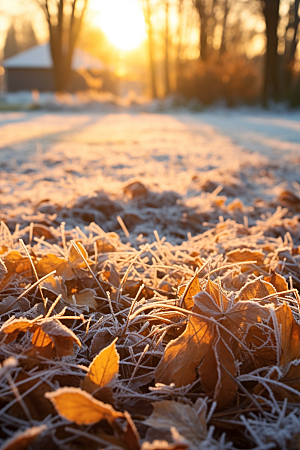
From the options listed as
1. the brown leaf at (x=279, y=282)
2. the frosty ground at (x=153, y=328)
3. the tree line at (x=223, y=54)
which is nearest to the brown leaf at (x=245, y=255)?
the frosty ground at (x=153, y=328)

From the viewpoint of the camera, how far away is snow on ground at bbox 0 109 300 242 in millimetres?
1859

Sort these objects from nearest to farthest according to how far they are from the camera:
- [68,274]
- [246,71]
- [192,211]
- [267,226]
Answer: [68,274], [267,226], [192,211], [246,71]

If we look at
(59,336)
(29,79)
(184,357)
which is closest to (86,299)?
(59,336)

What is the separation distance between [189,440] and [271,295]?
0.38 metres

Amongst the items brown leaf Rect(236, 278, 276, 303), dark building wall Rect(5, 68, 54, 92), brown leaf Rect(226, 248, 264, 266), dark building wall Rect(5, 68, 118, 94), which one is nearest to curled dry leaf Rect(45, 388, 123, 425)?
brown leaf Rect(236, 278, 276, 303)

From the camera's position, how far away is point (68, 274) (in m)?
1.06

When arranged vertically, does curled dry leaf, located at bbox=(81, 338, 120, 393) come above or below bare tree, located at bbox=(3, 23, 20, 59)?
below

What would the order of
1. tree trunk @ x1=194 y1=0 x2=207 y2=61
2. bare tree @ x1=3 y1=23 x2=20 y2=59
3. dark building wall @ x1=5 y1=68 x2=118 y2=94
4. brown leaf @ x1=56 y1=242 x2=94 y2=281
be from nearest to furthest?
brown leaf @ x1=56 y1=242 x2=94 y2=281
tree trunk @ x1=194 y1=0 x2=207 y2=61
dark building wall @ x1=5 y1=68 x2=118 y2=94
bare tree @ x1=3 y1=23 x2=20 y2=59

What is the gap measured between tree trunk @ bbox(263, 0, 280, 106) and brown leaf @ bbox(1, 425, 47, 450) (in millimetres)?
15855

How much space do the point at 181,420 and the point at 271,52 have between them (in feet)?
53.5

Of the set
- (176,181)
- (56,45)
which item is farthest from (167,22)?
(176,181)

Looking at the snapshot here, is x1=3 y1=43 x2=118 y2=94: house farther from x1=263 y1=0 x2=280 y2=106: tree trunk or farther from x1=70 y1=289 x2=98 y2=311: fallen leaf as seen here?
x1=70 y1=289 x2=98 y2=311: fallen leaf

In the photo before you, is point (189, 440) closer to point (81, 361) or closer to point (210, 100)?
point (81, 361)

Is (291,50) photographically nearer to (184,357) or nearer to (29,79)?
(29,79)
